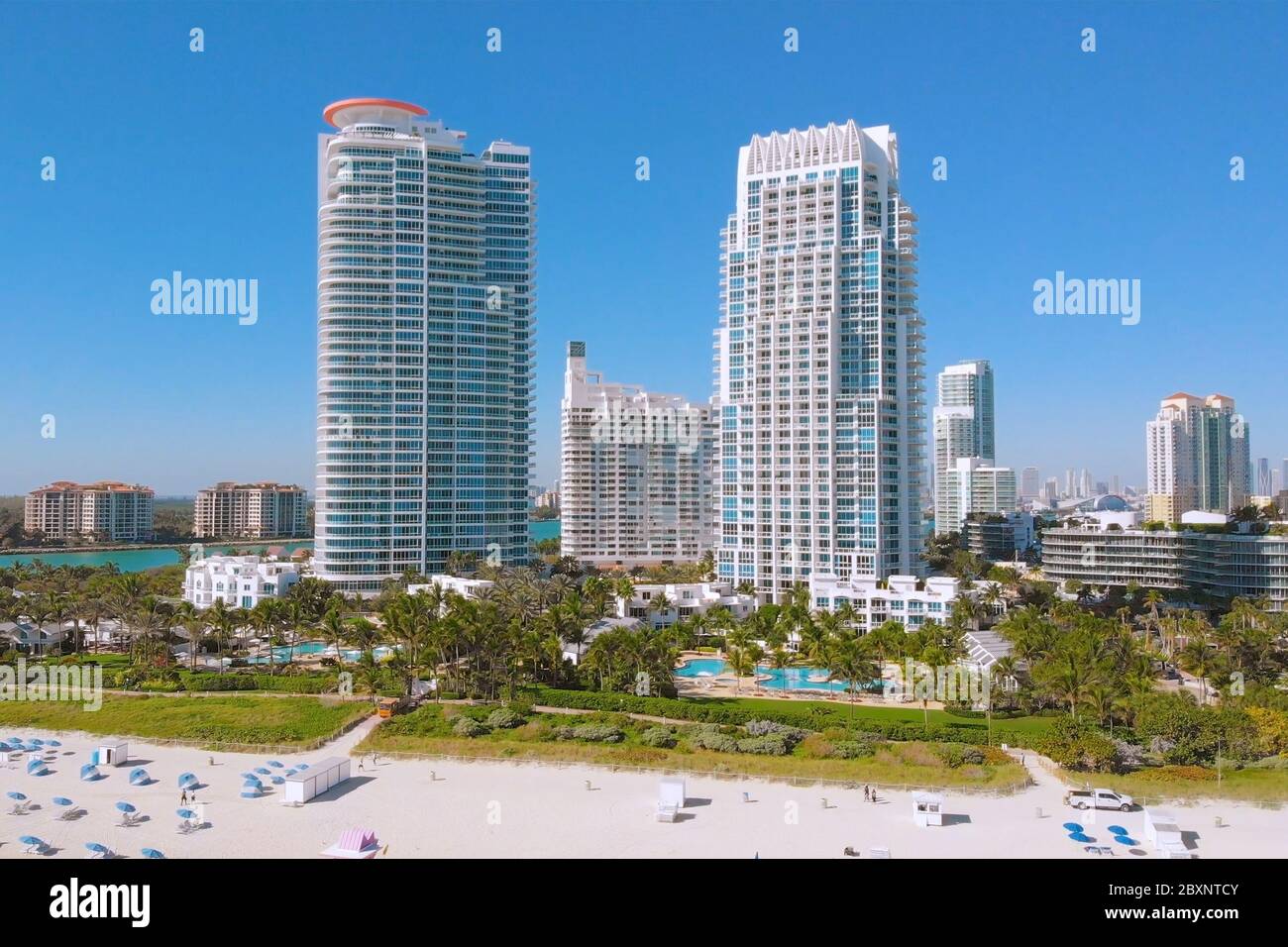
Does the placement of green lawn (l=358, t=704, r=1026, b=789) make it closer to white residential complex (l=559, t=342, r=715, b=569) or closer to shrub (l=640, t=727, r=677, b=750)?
shrub (l=640, t=727, r=677, b=750)

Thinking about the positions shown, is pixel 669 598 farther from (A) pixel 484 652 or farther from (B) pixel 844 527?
(A) pixel 484 652

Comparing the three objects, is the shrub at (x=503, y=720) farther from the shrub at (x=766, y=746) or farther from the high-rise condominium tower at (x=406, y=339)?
the high-rise condominium tower at (x=406, y=339)

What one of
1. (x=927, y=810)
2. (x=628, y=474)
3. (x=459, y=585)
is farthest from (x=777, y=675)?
(x=628, y=474)

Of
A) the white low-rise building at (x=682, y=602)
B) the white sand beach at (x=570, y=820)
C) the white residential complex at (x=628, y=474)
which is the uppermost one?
the white residential complex at (x=628, y=474)

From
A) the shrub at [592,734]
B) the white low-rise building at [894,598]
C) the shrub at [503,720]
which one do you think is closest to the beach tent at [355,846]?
the shrub at [592,734]

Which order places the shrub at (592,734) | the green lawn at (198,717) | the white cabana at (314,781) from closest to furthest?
the white cabana at (314,781) → the shrub at (592,734) → the green lawn at (198,717)

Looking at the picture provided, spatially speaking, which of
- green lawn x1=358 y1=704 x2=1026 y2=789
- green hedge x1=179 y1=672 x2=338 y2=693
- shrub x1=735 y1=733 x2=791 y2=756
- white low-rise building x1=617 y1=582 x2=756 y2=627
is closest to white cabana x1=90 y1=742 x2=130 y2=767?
green lawn x1=358 y1=704 x2=1026 y2=789

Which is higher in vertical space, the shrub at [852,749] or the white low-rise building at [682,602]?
the white low-rise building at [682,602]
